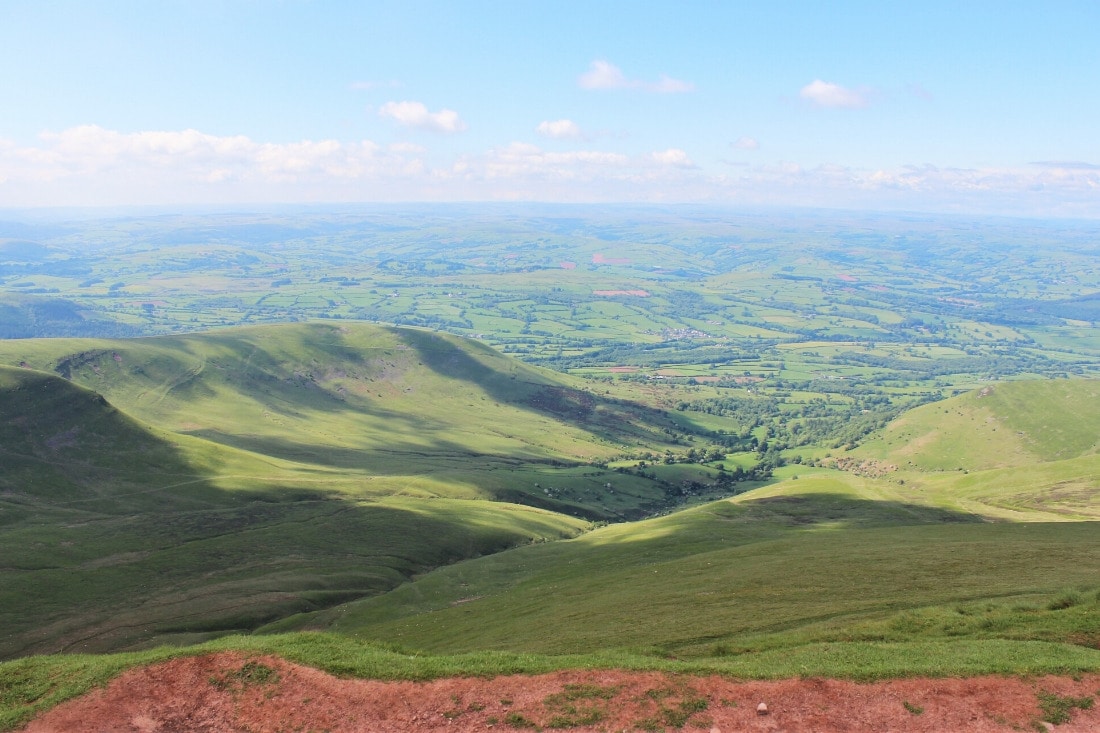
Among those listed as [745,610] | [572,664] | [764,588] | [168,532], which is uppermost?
[572,664]

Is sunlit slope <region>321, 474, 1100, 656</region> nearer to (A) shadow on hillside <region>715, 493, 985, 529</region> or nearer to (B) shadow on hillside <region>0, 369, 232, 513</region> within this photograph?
(A) shadow on hillside <region>715, 493, 985, 529</region>

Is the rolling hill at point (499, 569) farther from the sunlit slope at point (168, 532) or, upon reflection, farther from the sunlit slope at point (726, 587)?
the sunlit slope at point (168, 532)

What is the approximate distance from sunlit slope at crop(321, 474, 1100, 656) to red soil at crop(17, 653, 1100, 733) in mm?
10118

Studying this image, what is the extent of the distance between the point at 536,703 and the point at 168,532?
12491 cm

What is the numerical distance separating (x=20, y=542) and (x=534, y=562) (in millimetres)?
86988

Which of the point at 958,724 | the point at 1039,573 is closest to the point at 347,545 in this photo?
the point at 1039,573

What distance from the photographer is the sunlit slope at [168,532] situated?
97375 mm

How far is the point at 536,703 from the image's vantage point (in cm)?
3431

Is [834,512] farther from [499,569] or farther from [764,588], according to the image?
[764,588]

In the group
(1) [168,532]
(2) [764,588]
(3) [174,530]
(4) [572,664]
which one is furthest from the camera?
(3) [174,530]

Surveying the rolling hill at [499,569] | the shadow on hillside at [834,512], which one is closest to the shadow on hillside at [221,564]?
the rolling hill at [499,569]

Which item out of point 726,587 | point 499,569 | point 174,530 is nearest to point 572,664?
point 726,587

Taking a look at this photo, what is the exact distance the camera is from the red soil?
3173cm

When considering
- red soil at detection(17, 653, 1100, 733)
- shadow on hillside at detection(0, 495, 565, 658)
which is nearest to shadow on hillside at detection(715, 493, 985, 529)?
shadow on hillside at detection(0, 495, 565, 658)
